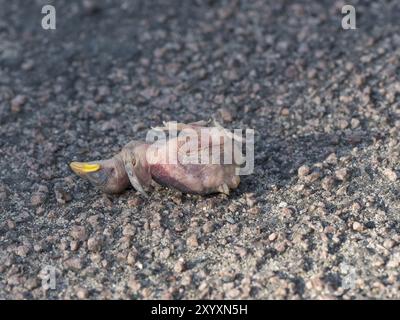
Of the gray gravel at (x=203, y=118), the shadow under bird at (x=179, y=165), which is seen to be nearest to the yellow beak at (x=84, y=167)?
the shadow under bird at (x=179, y=165)

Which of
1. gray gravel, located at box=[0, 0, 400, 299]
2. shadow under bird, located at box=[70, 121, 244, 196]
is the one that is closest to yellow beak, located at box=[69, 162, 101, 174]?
shadow under bird, located at box=[70, 121, 244, 196]

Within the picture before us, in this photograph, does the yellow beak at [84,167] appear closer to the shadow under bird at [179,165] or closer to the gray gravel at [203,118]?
A: the shadow under bird at [179,165]

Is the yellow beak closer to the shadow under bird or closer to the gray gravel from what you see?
the shadow under bird
